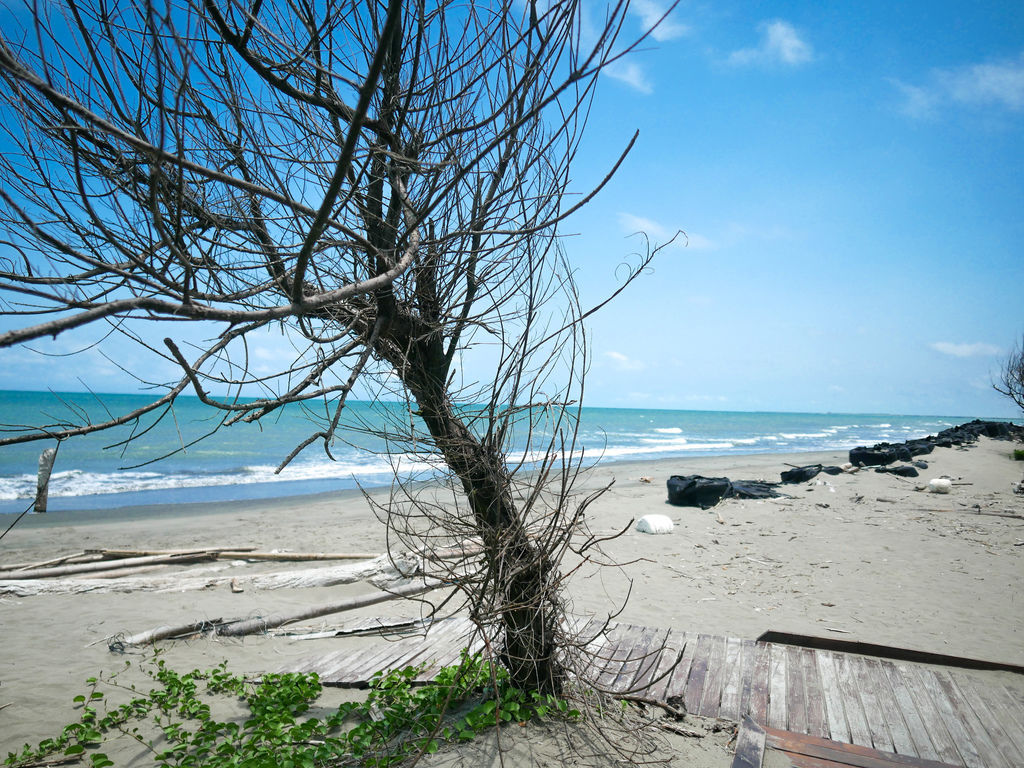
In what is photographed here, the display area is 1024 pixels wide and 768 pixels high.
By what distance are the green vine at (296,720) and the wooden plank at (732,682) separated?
110 centimetres

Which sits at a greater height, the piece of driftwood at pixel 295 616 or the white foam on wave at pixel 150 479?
the white foam on wave at pixel 150 479

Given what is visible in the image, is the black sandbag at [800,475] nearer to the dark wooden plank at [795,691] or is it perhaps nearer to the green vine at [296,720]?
the dark wooden plank at [795,691]

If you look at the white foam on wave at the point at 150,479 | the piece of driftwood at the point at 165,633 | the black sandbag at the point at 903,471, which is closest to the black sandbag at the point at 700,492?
the black sandbag at the point at 903,471

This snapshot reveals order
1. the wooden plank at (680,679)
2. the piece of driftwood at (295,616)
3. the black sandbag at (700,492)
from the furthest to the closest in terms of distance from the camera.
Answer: the black sandbag at (700,492) < the piece of driftwood at (295,616) < the wooden plank at (680,679)

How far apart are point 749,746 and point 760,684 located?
0.98 metres

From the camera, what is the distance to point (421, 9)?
256 cm

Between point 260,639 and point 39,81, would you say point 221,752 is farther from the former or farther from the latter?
point 39,81

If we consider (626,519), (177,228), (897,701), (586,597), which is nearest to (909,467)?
(626,519)

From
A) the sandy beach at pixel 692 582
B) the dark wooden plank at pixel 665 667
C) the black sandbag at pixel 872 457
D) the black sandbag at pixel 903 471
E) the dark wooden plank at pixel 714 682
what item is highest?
the black sandbag at pixel 872 457

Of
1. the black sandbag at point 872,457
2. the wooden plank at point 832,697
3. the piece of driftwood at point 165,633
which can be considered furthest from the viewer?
the black sandbag at point 872,457

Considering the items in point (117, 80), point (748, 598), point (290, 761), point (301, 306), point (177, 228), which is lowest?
point (748, 598)

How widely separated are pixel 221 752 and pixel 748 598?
5810 millimetres

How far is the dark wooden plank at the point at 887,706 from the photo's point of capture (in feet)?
11.3

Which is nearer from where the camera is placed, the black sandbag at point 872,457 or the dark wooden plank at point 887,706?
the dark wooden plank at point 887,706
